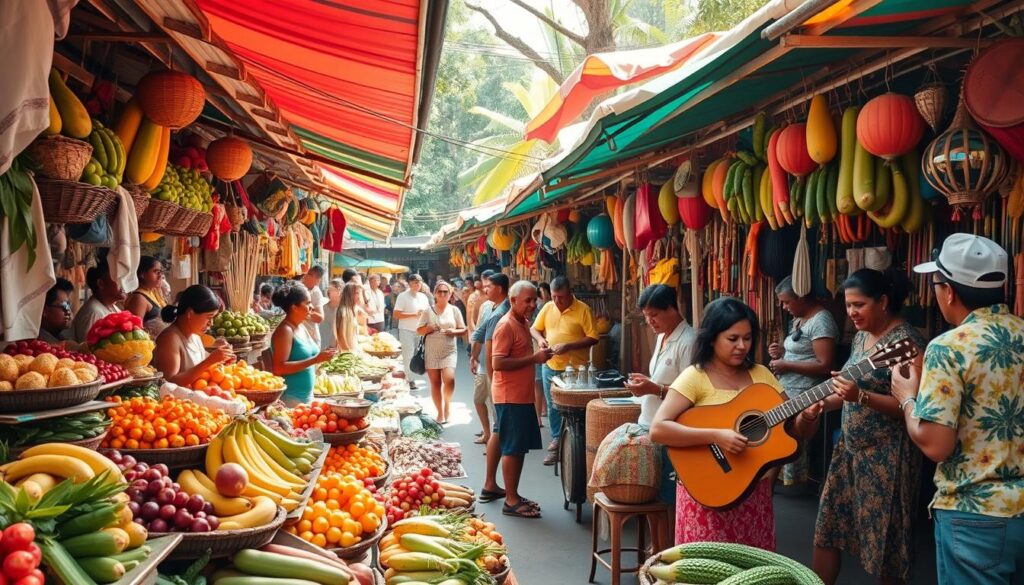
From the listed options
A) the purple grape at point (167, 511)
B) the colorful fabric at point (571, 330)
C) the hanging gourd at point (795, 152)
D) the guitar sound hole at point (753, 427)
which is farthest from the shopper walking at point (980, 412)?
the colorful fabric at point (571, 330)

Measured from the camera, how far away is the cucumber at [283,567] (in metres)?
2.77

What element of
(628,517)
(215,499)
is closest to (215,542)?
(215,499)

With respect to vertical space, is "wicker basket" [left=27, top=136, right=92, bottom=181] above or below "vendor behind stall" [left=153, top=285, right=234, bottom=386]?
above

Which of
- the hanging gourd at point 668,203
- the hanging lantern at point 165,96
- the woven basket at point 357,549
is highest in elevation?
the hanging lantern at point 165,96

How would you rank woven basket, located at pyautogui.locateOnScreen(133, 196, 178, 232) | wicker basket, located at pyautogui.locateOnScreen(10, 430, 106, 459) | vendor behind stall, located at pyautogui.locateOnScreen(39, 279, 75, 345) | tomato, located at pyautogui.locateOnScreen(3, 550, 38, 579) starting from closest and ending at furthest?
tomato, located at pyautogui.locateOnScreen(3, 550, 38, 579)
wicker basket, located at pyautogui.locateOnScreen(10, 430, 106, 459)
woven basket, located at pyautogui.locateOnScreen(133, 196, 178, 232)
vendor behind stall, located at pyautogui.locateOnScreen(39, 279, 75, 345)

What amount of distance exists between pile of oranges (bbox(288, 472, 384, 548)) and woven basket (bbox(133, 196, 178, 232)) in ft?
5.37

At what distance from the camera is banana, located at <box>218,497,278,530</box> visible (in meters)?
2.70

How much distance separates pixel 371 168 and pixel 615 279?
10.3ft

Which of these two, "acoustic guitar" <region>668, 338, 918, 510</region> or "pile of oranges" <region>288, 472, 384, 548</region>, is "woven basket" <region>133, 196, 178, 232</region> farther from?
"acoustic guitar" <region>668, 338, 918, 510</region>

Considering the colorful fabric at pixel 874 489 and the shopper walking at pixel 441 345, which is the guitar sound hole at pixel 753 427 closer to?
the colorful fabric at pixel 874 489

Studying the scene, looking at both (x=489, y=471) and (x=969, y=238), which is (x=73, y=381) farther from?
(x=489, y=471)

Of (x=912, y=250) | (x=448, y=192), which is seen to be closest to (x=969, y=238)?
(x=912, y=250)

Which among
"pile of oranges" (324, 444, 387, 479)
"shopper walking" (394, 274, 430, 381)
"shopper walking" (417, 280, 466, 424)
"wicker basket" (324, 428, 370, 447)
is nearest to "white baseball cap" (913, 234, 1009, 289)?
"pile of oranges" (324, 444, 387, 479)

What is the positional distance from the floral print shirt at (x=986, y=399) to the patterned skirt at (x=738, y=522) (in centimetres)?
97
